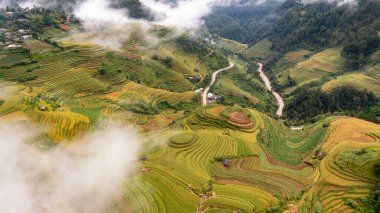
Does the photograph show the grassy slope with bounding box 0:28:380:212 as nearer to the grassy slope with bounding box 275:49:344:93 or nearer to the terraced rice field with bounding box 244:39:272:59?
the grassy slope with bounding box 275:49:344:93

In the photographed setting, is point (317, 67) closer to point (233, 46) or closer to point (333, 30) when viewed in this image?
point (333, 30)

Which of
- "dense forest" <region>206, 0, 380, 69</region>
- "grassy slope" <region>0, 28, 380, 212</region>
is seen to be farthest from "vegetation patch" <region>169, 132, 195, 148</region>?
"dense forest" <region>206, 0, 380, 69</region>

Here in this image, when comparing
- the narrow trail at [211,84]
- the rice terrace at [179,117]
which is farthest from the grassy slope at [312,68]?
the narrow trail at [211,84]

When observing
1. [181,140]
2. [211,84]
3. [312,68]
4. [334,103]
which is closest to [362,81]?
[334,103]

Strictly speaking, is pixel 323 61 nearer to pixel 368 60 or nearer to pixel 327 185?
pixel 368 60

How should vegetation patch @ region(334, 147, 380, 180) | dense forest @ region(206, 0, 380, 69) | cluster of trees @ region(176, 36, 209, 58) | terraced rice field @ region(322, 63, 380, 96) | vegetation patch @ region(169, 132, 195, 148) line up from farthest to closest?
cluster of trees @ region(176, 36, 209, 58), dense forest @ region(206, 0, 380, 69), terraced rice field @ region(322, 63, 380, 96), vegetation patch @ region(169, 132, 195, 148), vegetation patch @ region(334, 147, 380, 180)

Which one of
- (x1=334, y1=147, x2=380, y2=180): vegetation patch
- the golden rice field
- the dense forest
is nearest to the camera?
(x1=334, y1=147, x2=380, y2=180): vegetation patch

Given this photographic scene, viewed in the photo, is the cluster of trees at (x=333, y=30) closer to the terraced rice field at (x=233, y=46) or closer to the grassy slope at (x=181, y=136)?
the terraced rice field at (x=233, y=46)
